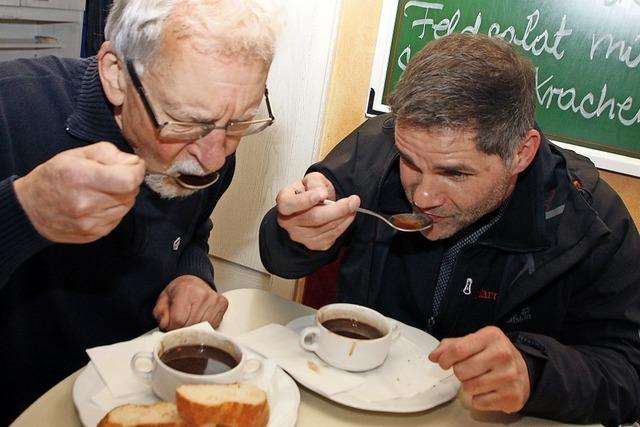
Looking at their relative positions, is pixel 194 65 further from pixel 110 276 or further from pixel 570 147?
pixel 570 147

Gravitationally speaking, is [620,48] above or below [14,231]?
above

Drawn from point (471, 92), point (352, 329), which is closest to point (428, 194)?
point (471, 92)

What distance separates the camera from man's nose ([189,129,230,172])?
1.17 m

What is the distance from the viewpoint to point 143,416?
0.89 metres

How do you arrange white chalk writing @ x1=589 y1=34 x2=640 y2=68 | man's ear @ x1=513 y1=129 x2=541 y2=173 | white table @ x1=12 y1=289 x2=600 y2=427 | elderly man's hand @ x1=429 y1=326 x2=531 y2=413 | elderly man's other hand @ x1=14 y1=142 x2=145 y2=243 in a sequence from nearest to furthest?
elderly man's other hand @ x1=14 y1=142 x2=145 y2=243, white table @ x1=12 y1=289 x2=600 y2=427, elderly man's hand @ x1=429 y1=326 x2=531 y2=413, man's ear @ x1=513 y1=129 x2=541 y2=173, white chalk writing @ x1=589 y1=34 x2=640 y2=68

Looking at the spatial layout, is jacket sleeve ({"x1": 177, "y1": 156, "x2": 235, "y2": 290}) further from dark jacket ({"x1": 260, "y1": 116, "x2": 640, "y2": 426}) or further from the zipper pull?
the zipper pull

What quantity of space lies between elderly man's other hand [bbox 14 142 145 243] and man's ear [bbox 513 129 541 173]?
86 cm

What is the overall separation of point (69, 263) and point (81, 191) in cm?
50

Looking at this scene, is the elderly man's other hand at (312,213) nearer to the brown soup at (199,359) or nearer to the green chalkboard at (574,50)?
the brown soup at (199,359)

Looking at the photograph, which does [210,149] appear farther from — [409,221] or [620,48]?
[620,48]

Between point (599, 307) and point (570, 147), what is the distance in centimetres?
73

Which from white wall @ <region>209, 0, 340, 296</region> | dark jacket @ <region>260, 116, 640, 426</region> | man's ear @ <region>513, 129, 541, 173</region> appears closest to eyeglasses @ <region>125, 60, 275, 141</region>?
dark jacket @ <region>260, 116, 640, 426</region>

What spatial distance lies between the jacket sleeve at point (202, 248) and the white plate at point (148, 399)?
43 cm

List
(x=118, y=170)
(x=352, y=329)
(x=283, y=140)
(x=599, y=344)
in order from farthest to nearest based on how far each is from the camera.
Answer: (x=283, y=140), (x=599, y=344), (x=352, y=329), (x=118, y=170)
